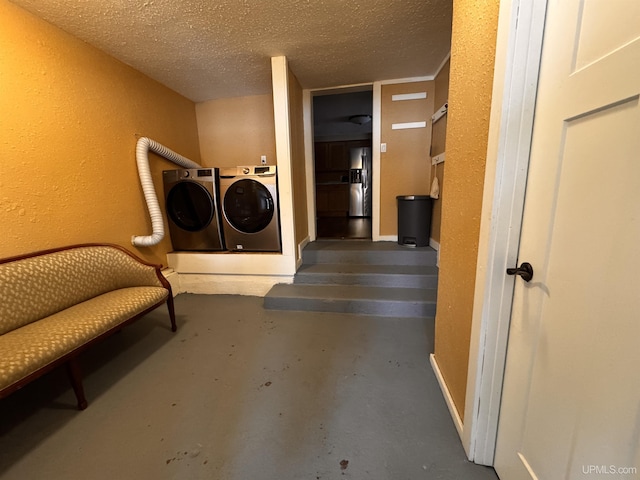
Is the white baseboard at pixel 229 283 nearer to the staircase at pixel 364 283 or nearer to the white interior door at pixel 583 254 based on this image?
the staircase at pixel 364 283

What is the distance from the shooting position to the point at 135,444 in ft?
3.79

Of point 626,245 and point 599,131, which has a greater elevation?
point 599,131

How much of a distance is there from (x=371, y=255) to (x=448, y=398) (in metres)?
1.64

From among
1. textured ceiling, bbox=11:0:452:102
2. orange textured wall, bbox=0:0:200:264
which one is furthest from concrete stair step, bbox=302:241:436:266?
textured ceiling, bbox=11:0:452:102

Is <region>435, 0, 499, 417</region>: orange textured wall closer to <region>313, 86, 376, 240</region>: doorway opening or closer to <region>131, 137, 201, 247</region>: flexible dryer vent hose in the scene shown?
<region>131, 137, 201, 247</region>: flexible dryer vent hose

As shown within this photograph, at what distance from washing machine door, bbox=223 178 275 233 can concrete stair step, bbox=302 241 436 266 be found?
63cm

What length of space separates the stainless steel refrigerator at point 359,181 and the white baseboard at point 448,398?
16.2 ft

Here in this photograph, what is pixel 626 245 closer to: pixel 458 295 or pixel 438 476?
pixel 458 295

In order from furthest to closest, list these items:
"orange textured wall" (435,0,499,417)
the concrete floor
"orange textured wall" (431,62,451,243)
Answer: "orange textured wall" (431,62,451,243) → the concrete floor → "orange textured wall" (435,0,499,417)

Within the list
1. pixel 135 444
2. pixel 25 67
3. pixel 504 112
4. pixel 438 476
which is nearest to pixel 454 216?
pixel 504 112

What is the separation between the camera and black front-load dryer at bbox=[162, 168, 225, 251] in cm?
265

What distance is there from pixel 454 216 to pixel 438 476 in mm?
1080

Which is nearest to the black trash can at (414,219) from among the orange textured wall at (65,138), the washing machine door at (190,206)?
the washing machine door at (190,206)

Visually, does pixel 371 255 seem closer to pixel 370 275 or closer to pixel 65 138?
pixel 370 275
